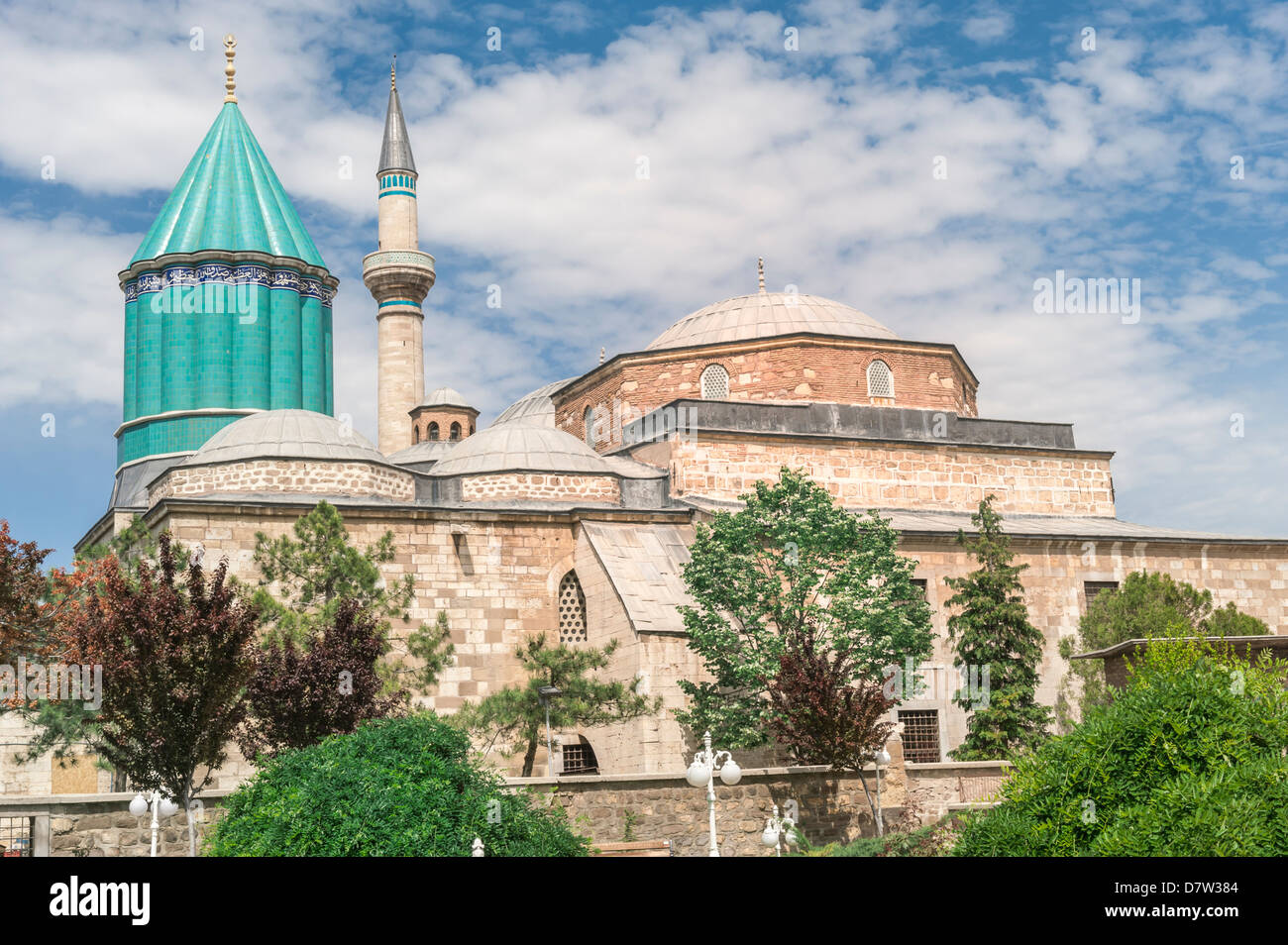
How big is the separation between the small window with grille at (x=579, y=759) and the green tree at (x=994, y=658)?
219 inches

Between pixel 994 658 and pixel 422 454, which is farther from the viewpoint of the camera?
pixel 422 454

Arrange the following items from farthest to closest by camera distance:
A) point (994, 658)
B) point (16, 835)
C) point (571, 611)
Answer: point (571, 611)
point (994, 658)
point (16, 835)

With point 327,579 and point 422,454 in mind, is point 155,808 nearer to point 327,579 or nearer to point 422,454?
point 327,579

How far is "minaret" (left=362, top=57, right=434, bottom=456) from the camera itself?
32.9 meters

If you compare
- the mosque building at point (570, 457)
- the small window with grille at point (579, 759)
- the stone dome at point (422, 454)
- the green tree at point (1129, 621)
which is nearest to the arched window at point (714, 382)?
the mosque building at point (570, 457)

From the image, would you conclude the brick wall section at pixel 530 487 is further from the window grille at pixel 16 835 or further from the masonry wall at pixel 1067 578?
the window grille at pixel 16 835

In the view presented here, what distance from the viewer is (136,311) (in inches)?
1180

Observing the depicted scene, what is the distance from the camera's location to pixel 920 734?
852 inches

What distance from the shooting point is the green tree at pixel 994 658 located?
19422 mm

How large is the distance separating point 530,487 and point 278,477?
4.04 metres

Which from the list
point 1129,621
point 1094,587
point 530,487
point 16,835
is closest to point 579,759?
point 530,487
